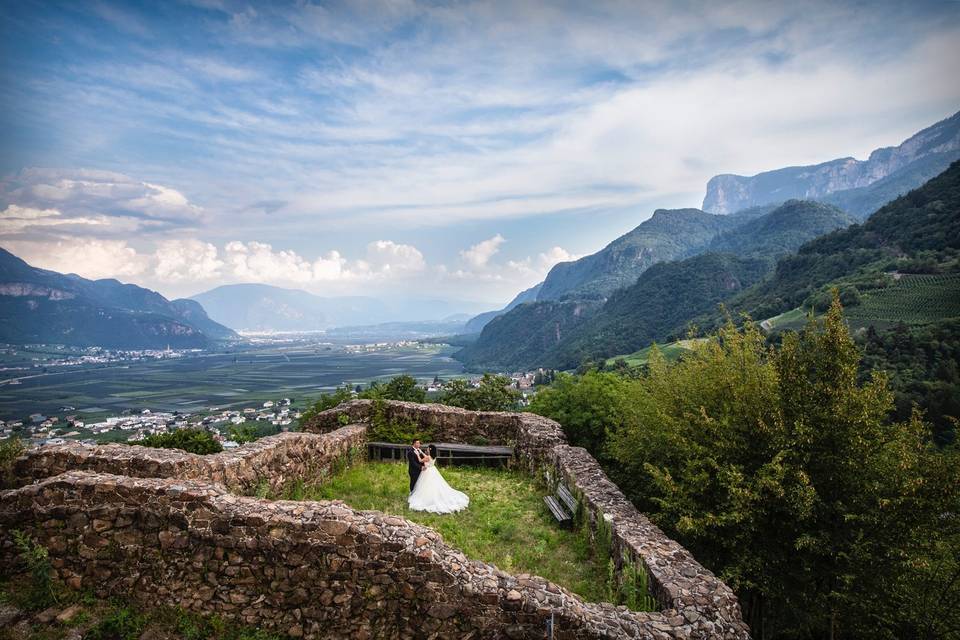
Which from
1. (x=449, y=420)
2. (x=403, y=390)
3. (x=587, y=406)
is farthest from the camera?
(x=403, y=390)

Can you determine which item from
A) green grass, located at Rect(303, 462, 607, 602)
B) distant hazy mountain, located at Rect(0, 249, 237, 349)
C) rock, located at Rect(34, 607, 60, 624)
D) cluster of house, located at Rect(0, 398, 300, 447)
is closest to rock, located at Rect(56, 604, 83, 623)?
rock, located at Rect(34, 607, 60, 624)

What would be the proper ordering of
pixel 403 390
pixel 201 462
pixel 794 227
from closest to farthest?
pixel 201 462 < pixel 403 390 < pixel 794 227

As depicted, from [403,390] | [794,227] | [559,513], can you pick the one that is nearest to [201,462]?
[559,513]

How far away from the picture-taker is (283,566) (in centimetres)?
546

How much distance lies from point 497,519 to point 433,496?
1.50 meters

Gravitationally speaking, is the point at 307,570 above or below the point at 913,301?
below

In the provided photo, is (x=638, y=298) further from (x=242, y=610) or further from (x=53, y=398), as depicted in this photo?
(x=242, y=610)

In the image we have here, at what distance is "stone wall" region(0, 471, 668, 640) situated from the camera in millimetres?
5129

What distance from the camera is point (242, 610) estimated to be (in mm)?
5473

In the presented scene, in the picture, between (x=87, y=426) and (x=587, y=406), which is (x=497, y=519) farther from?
(x=87, y=426)

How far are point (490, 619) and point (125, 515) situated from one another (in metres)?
4.88

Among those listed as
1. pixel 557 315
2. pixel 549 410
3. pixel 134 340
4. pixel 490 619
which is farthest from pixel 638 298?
pixel 134 340

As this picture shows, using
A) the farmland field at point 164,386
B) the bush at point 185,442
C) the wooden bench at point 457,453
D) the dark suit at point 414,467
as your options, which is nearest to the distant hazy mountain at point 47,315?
the farmland field at point 164,386

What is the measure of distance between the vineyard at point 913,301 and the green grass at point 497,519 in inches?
2781
